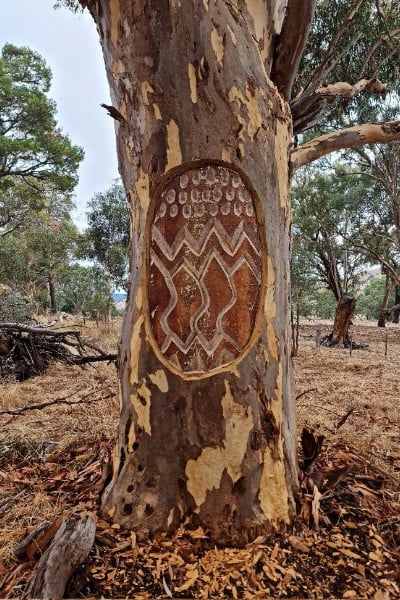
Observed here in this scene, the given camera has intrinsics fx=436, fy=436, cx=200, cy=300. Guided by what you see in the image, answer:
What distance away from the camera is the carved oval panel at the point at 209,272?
164 centimetres

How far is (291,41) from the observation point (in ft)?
6.15

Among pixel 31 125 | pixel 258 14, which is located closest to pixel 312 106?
pixel 258 14

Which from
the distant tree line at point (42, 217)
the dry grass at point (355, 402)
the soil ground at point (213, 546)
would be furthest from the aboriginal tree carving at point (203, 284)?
the distant tree line at point (42, 217)

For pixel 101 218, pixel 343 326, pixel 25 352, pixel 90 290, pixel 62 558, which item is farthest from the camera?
pixel 90 290

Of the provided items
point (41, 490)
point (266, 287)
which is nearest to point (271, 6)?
point (266, 287)

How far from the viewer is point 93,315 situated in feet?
55.7

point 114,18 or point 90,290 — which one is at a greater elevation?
point 114,18

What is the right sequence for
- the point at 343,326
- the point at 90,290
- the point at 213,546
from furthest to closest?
the point at 90,290 → the point at 343,326 → the point at 213,546

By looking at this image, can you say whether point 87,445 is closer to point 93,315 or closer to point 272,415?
point 272,415

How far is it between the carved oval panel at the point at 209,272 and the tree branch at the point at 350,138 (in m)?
0.61

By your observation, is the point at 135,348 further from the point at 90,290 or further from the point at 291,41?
the point at 90,290

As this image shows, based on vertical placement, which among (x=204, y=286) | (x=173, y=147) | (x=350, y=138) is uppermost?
(x=350, y=138)

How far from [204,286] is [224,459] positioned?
642 millimetres

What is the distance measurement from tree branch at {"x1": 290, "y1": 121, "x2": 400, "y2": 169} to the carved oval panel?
61 cm
